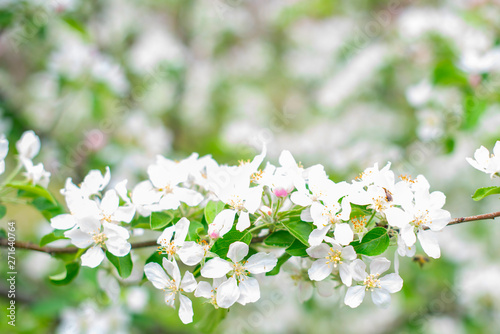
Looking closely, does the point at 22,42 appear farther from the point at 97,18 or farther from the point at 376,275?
the point at 376,275

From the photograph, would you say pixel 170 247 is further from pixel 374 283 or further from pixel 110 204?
pixel 374 283

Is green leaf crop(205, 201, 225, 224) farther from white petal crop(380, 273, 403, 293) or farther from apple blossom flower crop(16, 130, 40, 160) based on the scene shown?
apple blossom flower crop(16, 130, 40, 160)

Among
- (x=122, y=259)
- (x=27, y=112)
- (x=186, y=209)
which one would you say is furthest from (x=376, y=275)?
(x=27, y=112)

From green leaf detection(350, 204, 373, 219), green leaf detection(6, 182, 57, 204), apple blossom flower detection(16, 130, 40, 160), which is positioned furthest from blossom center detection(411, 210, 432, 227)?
apple blossom flower detection(16, 130, 40, 160)

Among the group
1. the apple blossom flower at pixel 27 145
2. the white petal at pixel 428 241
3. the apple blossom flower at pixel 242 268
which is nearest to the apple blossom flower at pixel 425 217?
the white petal at pixel 428 241

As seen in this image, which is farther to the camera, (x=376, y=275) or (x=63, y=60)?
(x=63, y=60)

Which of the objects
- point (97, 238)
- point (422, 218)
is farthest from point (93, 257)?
point (422, 218)
